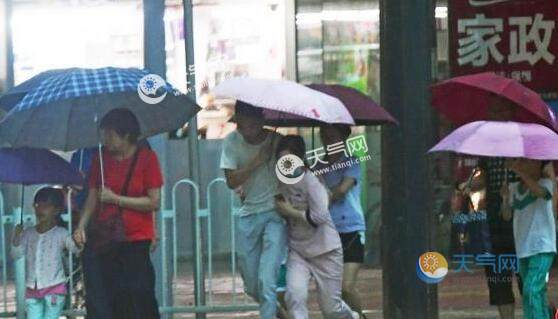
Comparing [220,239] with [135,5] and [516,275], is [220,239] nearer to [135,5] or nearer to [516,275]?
[516,275]

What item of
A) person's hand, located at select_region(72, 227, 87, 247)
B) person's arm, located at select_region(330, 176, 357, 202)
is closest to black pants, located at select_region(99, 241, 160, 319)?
person's hand, located at select_region(72, 227, 87, 247)

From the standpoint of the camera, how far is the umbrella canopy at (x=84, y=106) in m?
7.55

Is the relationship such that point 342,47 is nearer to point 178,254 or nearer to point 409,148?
point 178,254

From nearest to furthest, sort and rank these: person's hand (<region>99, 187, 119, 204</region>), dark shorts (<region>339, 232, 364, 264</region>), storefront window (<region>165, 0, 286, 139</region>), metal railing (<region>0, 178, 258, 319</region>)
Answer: person's hand (<region>99, 187, 119, 204</region>) → dark shorts (<region>339, 232, 364, 264</region>) → metal railing (<region>0, 178, 258, 319</region>) → storefront window (<region>165, 0, 286, 139</region>)

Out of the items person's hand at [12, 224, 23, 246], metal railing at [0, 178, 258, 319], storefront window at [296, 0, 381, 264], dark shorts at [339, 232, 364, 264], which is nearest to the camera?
person's hand at [12, 224, 23, 246]

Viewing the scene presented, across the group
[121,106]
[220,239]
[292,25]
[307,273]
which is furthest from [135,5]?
[307,273]

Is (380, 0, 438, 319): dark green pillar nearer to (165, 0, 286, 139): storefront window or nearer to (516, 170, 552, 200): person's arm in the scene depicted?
(516, 170, 552, 200): person's arm

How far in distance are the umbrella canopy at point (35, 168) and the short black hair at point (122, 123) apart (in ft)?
1.82

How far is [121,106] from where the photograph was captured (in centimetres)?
783

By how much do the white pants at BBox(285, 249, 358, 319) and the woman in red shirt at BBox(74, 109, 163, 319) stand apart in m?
0.87

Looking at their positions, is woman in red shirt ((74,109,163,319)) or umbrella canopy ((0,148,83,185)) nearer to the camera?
woman in red shirt ((74,109,163,319))

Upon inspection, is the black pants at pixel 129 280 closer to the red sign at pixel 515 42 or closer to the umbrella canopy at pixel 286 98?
the umbrella canopy at pixel 286 98

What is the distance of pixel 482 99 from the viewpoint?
8.31 metres

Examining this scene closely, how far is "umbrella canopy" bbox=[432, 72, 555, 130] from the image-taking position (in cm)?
788
